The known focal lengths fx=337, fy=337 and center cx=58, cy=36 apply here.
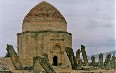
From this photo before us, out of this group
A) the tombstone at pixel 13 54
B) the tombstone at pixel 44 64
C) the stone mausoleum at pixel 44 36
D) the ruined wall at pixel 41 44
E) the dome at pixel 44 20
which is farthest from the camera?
the dome at pixel 44 20

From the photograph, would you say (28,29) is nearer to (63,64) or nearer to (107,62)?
(63,64)

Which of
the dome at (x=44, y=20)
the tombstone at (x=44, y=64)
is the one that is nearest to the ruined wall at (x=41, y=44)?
the dome at (x=44, y=20)

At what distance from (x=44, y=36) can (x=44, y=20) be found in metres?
1.51

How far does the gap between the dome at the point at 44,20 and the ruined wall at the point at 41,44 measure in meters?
0.52

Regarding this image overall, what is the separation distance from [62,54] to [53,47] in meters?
1.11

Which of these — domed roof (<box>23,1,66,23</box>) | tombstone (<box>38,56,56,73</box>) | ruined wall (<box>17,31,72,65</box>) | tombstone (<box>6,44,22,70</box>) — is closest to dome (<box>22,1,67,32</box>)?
domed roof (<box>23,1,66,23</box>)

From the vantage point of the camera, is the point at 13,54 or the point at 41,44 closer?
the point at 13,54

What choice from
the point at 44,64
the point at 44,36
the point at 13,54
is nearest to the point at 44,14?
the point at 44,36

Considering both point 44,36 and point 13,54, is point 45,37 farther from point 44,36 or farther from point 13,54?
point 13,54

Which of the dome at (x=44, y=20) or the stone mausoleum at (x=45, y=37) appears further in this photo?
the dome at (x=44, y=20)

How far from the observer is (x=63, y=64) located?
31.4 m

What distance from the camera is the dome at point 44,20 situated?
31.7 metres

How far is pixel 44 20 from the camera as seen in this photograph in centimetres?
3161

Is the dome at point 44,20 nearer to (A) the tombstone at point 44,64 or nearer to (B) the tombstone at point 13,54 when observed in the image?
(B) the tombstone at point 13,54
